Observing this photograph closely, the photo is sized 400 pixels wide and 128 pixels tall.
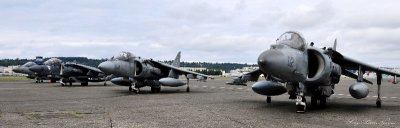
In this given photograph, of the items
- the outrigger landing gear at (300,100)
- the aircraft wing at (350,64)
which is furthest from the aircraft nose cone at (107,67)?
the outrigger landing gear at (300,100)

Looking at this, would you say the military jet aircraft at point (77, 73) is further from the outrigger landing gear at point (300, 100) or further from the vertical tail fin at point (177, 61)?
the outrigger landing gear at point (300, 100)

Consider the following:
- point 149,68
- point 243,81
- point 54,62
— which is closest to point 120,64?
point 149,68

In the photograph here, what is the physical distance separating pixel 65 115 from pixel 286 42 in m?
7.17

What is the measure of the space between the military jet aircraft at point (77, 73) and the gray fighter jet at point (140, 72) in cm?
1157

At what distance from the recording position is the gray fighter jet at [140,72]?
73.6ft

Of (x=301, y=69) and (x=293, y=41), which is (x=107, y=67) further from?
(x=301, y=69)

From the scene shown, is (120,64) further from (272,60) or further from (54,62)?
(54,62)

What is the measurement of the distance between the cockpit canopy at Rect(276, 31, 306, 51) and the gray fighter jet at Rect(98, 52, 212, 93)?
1151 centimetres

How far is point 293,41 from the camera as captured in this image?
13156 millimetres

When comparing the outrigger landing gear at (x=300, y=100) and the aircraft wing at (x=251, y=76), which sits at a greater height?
the aircraft wing at (x=251, y=76)

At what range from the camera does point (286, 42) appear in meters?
13.1

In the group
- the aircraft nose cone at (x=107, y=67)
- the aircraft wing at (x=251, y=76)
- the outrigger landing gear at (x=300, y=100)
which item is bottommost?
the outrigger landing gear at (x=300, y=100)

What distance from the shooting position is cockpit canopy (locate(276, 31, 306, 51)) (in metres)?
13.1

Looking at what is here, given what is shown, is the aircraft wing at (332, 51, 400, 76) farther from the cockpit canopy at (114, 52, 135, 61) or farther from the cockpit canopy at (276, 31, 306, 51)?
the cockpit canopy at (114, 52, 135, 61)
